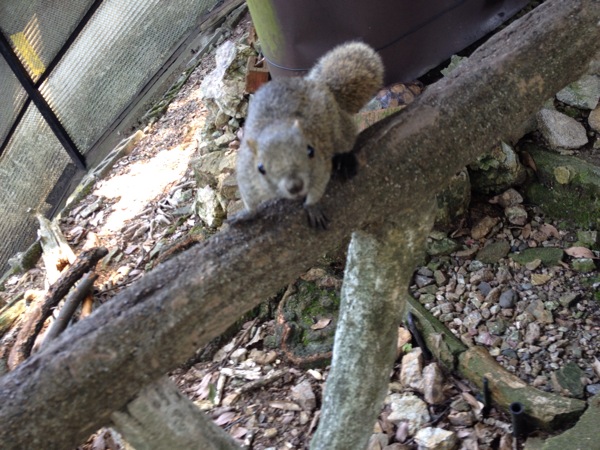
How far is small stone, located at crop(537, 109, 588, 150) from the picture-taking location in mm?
3762

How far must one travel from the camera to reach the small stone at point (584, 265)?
11.4 ft

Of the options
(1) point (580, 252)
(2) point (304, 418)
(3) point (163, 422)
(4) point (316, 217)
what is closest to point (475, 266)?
(1) point (580, 252)

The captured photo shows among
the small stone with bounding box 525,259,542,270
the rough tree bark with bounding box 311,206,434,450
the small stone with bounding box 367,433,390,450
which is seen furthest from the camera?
the small stone with bounding box 525,259,542,270

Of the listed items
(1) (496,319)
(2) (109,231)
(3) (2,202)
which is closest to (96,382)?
(1) (496,319)

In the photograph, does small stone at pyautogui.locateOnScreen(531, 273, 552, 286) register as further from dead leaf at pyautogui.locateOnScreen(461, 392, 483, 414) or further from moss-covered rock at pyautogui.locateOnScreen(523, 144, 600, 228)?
dead leaf at pyautogui.locateOnScreen(461, 392, 483, 414)

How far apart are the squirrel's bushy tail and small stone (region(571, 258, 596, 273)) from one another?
1.74 metres

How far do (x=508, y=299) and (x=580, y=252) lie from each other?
54 cm

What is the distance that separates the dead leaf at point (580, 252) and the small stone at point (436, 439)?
1.39 m

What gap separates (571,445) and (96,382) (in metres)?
2.11

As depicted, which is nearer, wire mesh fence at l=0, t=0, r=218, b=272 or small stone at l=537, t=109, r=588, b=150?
small stone at l=537, t=109, r=588, b=150

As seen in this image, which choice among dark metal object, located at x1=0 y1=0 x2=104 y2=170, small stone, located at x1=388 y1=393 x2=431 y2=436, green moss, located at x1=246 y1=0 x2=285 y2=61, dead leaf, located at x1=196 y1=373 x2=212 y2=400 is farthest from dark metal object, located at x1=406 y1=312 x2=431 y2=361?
dark metal object, located at x1=0 y1=0 x2=104 y2=170

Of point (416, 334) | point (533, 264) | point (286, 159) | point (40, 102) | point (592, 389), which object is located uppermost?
point (40, 102)

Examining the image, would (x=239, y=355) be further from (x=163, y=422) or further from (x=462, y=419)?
(x=163, y=422)

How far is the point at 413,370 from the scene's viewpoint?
3.30 meters
